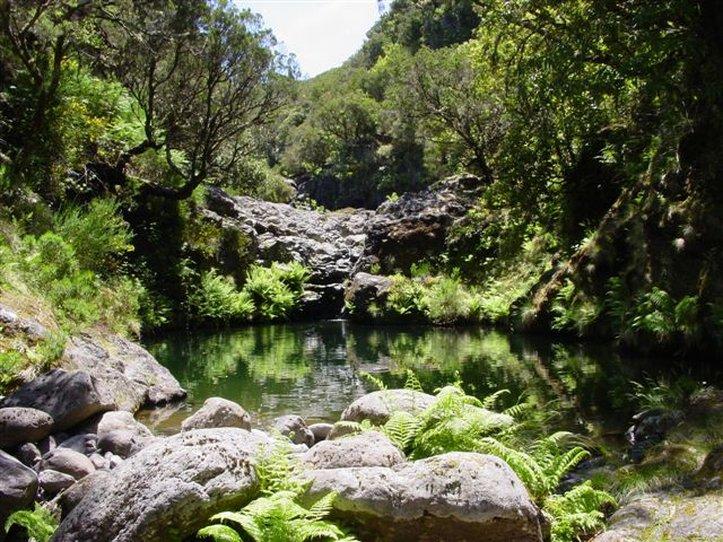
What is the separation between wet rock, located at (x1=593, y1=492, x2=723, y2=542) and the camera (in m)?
3.79

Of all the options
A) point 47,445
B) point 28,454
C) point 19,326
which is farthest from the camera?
point 19,326

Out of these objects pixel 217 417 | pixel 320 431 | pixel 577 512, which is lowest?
pixel 320 431

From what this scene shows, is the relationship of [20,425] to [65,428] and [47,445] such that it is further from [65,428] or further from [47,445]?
[65,428]

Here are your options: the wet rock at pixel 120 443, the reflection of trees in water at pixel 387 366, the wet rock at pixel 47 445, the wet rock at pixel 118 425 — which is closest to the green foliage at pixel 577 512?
the reflection of trees in water at pixel 387 366

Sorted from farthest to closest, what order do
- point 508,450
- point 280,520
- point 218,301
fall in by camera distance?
1. point 218,301
2. point 508,450
3. point 280,520

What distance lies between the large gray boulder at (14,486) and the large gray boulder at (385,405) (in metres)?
2.95

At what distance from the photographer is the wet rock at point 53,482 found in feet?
16.1

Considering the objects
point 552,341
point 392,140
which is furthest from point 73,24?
point 392,140

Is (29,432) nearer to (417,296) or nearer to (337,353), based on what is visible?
(337,353)

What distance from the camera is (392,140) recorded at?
132 ft

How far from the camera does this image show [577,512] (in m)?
4.48

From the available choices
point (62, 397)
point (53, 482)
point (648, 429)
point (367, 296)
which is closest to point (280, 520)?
point (53, 482)

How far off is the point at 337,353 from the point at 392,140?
27632 mm

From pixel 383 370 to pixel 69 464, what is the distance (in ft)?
24.2
